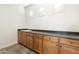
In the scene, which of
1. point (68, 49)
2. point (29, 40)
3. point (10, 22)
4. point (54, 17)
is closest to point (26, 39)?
point (29, 40)

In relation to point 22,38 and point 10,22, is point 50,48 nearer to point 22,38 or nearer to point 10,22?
point 22,38

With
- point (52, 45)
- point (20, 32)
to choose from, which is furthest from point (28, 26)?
point (52, 45)

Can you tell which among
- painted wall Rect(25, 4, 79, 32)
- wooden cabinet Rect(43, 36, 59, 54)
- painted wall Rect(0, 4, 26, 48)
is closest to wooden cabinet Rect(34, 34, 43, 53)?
wooden cabinet Rect(43, 36, 59, 54)

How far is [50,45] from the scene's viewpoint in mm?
2672

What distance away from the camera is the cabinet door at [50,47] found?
247cm

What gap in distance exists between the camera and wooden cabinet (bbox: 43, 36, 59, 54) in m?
2.45

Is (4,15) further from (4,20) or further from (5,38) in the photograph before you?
(5,38)

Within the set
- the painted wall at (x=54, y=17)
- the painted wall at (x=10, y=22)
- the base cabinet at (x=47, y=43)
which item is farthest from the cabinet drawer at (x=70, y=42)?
the painted wall at (x=10, y=22)

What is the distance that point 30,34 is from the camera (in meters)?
3.78

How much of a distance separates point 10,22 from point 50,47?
2.17 metres

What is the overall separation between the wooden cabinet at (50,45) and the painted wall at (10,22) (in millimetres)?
1680

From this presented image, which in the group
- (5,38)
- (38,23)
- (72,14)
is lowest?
(5,38)
